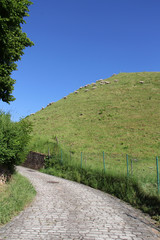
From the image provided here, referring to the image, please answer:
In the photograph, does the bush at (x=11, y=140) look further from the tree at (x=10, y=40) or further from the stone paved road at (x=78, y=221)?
the stone paved road at (x=78, y=221)

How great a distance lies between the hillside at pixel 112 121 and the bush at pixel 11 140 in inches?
640

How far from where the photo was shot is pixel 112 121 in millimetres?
43438

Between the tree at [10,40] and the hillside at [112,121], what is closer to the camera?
the tree at [10,40]

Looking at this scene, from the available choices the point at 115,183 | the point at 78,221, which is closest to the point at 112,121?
the point at 115,183

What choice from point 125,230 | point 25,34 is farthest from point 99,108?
point 125,230

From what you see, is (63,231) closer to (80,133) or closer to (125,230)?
(125,230)

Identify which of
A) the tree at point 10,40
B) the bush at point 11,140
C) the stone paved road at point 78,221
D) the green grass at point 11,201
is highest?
the tree at point 10,40

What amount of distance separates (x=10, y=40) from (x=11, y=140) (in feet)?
20.5

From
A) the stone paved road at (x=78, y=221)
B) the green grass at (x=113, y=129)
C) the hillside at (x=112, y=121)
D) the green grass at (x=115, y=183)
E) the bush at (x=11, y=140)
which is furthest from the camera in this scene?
the hillside at (x=112, y=121)

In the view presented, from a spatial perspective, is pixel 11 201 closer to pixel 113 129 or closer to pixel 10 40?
pixel 10 40

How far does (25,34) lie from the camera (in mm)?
14367

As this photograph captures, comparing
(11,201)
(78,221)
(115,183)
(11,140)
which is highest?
(11,140)

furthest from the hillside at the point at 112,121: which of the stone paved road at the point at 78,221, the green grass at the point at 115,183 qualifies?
the stone paved road at the point at 78,221

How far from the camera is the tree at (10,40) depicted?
485 inches
